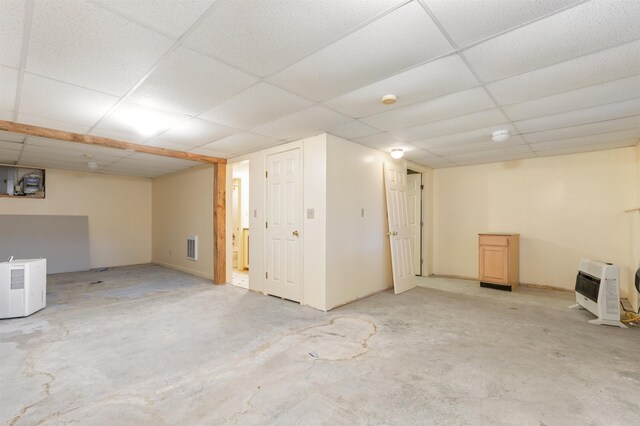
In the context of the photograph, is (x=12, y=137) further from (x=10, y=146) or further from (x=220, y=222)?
(x=220, y=222)

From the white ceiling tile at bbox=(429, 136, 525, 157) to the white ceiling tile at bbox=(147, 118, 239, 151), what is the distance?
127 inches

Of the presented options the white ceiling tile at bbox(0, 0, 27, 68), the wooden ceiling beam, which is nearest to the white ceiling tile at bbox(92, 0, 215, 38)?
the white ceiling tile at bbox(0, 0, 27, 68)

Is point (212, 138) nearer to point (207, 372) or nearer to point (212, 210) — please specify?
point (212, 210)

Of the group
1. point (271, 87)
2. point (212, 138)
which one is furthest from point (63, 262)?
point (271, 87)

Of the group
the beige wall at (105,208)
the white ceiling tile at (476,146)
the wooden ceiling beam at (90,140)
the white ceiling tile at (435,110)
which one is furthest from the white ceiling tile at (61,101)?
the beige wall at (105,208)

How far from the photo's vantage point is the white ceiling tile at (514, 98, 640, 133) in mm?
2920

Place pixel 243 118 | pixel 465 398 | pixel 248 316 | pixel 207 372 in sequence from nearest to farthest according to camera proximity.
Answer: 1. pixel 465 398
2. pixel 207 372
3. pixel 243 118
4. pixel 248 316

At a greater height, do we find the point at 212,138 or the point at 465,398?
the point at 212,138

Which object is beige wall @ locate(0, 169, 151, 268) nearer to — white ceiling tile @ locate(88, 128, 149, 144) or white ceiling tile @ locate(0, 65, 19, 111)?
white ceiling tile @ locate(88, 128, 149, 144)

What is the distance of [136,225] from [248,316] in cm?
605

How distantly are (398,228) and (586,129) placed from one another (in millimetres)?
2752

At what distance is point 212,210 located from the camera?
5.99 m

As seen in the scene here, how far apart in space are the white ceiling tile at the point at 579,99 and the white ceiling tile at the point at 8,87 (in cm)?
Answer: 435

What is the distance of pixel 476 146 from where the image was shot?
179 inches
